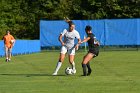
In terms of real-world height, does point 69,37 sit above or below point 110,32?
above

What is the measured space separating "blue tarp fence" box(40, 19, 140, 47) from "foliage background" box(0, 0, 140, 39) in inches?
499

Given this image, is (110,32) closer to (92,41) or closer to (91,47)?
(91,47)

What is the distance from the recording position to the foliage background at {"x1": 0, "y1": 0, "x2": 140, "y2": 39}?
68.5m

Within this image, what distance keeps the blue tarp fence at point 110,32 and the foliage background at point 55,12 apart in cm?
1267

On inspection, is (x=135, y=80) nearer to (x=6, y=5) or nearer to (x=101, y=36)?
(x=101, y=36)

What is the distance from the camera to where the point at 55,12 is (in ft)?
225

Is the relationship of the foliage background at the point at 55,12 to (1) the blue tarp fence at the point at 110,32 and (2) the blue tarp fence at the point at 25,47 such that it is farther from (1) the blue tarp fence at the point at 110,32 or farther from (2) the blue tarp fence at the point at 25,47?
(2) the blue tarp fence at the point at 25,47

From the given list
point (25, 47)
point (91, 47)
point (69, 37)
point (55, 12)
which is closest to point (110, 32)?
point (25, 47)

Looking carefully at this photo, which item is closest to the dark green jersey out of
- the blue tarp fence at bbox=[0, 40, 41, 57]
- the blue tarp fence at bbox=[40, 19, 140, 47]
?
the blue tarp fence at bbox=[0, 40, 41, 57]

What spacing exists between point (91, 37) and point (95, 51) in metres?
0.57

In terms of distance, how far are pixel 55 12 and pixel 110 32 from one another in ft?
52.5

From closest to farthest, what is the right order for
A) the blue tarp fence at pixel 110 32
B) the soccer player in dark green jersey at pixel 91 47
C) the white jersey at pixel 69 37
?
the soccer player in dark green jersey at pixel 91 47, the white jersey at pixel 69 37, the blue tarp fence at pixel 110 32

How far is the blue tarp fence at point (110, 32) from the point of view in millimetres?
53906

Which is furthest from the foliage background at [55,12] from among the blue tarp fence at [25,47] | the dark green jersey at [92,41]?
the dark green jersey at [92,41]
